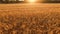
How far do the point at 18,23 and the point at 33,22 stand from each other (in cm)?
5

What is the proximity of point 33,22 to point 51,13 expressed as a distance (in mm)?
68

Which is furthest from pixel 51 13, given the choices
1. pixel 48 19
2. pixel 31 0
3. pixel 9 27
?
pixel 31 0

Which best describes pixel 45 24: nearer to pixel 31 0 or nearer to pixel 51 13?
pixel 51 13

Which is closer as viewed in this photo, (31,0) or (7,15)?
(7,15)

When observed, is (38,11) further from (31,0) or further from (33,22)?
(31,0)

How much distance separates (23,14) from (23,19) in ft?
0.06

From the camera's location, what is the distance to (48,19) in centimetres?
33

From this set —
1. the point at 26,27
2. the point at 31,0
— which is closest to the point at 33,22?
the point at 26,27

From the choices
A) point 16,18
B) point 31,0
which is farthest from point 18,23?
point 31,0

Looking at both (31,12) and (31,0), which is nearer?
(31,12)

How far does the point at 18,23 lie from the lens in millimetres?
327

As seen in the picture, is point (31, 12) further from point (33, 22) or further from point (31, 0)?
point (31, 0)

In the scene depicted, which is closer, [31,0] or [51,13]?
[51,13]

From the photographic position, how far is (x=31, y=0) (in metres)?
0.65
